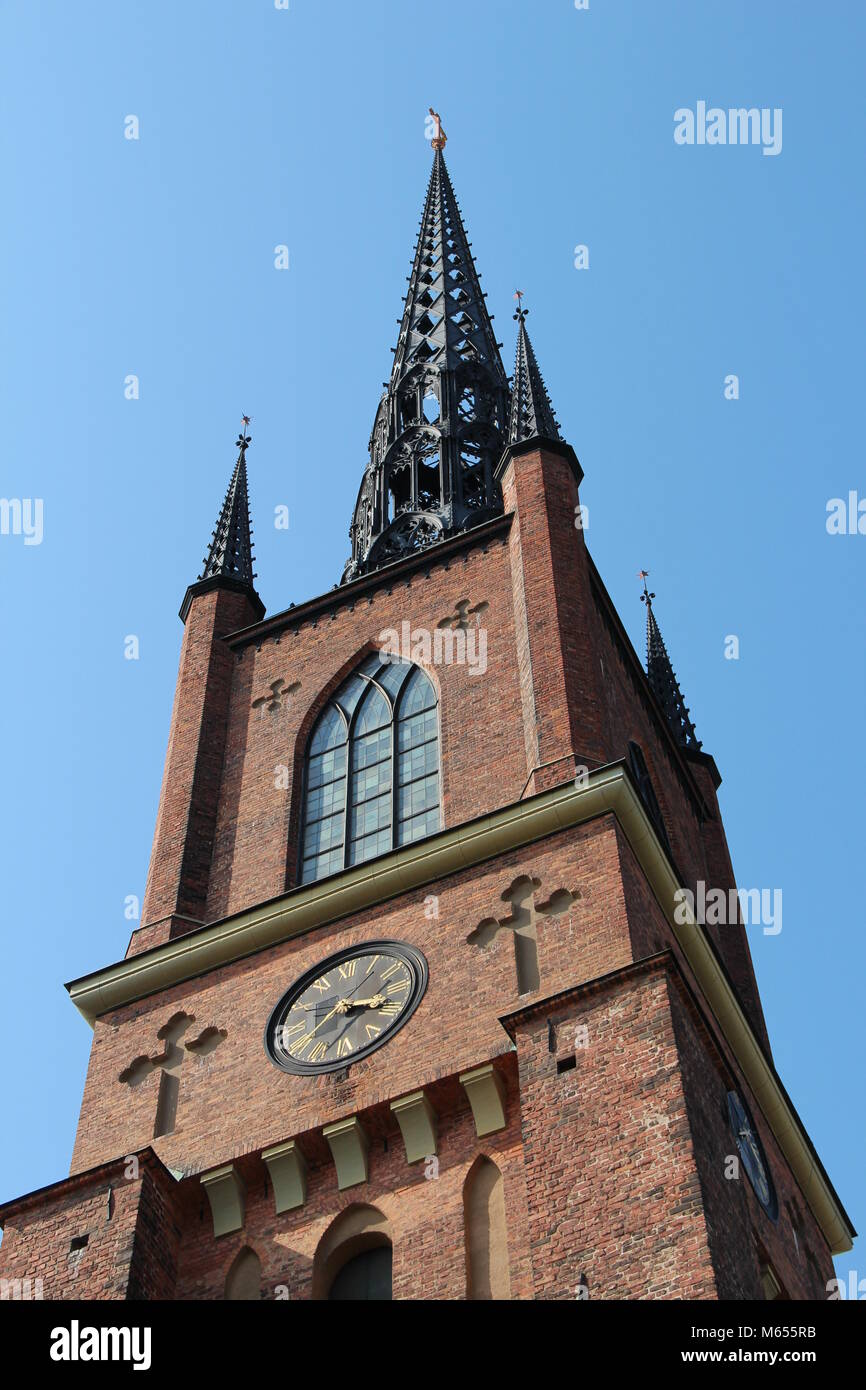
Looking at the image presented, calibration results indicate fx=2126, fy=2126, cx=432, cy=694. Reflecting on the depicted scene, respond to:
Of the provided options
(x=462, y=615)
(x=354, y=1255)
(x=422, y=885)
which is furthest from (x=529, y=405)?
(x=354, y=1255)

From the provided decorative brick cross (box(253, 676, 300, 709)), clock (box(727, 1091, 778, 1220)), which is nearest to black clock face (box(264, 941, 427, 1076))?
clock (box(727, 1091, 778, 1220))

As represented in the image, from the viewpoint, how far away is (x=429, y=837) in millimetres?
26453

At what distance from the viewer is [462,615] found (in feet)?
105

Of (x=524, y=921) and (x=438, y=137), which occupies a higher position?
(x=438, y=137)

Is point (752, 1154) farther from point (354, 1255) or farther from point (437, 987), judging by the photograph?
point (354, 1255)

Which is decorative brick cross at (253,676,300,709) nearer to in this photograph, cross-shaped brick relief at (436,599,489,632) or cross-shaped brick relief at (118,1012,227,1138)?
cross-shaped brick relief at (436,599,489,632)

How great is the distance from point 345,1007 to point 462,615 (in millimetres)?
8609

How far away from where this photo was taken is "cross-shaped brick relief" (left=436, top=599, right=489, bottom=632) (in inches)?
1248

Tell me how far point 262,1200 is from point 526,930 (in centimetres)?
431

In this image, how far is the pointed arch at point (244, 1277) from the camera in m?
22.3

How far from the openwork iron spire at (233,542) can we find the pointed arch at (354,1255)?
15586 millimetres

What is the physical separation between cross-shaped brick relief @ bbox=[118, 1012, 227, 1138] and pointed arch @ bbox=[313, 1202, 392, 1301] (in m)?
3.25

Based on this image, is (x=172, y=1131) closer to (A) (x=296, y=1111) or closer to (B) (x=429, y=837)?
(A) (x=296, y=1111)
